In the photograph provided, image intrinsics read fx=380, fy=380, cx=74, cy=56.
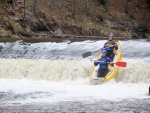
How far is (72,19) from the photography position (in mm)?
41312

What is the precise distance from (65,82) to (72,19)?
25.9 meters

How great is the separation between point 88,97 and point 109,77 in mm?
3033

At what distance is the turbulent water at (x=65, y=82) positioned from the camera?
11039mm

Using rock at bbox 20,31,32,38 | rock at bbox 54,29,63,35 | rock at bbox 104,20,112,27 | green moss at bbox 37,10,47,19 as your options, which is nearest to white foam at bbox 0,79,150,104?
rock at bbox 20,31,32,38

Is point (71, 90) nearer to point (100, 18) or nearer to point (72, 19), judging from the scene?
point (72, 19)

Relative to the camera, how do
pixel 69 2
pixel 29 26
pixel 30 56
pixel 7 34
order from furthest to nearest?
pixel 69 2
pixel 29 26
pixel 7 34
pixel 30 56

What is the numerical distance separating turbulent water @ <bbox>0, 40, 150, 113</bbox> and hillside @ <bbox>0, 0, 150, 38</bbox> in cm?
1250

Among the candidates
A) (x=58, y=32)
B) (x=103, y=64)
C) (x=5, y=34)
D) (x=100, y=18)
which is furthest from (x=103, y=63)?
(x=100, y=18)

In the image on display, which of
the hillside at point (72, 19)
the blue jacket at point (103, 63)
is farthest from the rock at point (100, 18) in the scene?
the blue jacket at point (103, 63)

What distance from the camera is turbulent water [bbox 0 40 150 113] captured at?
36.2ft

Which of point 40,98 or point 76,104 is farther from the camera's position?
point 40,98

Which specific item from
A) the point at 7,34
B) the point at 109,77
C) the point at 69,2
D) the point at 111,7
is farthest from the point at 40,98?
the point at 111,7

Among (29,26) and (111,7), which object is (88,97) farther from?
(111,7)

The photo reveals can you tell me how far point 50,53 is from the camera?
68.3ft
